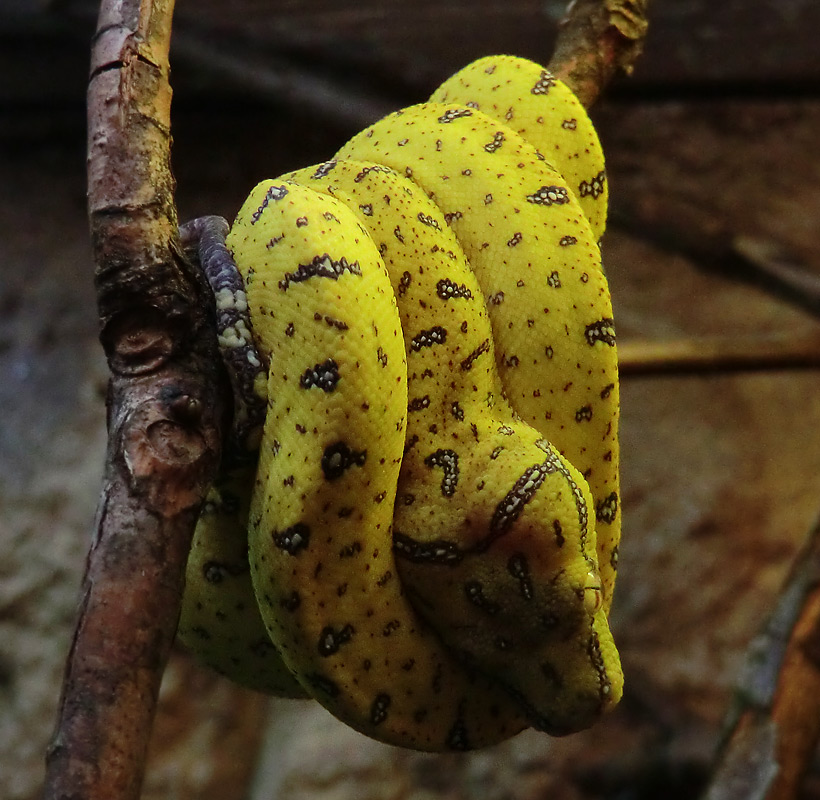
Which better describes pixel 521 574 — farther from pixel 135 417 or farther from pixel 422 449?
pixel 135 417

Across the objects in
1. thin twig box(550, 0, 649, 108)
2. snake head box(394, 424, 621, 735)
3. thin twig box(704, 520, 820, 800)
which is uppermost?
thin twig box(550, 0, 649, 108)

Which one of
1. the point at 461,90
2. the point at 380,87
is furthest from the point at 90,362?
the point at 461,90

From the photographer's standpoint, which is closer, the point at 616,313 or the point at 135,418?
the point at 135,418

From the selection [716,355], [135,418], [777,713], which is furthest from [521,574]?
[716,355]

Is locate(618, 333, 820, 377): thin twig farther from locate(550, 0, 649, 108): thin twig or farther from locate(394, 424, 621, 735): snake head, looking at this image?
locate(394, 424, 621, 735): snake head

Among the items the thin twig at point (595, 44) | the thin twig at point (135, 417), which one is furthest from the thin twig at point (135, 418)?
the thin twig at point (595, 44)

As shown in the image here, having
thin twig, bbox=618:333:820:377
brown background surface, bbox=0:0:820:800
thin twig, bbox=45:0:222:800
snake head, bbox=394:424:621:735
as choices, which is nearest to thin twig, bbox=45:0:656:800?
thin twig, bbox=45:0:222:800
